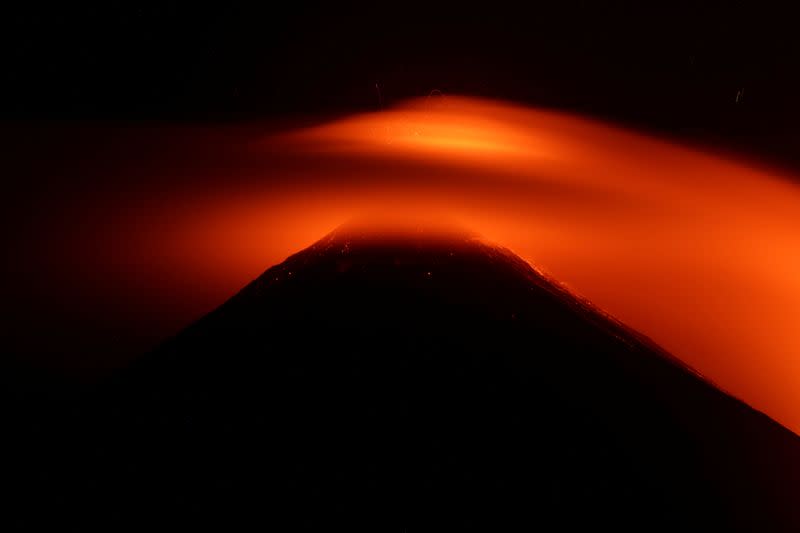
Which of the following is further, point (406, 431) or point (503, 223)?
point (503, 223)

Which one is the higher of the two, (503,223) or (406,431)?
(503,223)

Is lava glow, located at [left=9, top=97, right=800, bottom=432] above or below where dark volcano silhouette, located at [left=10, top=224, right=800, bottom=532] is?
above

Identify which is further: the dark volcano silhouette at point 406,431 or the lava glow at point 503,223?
the lava glow at point 503,223

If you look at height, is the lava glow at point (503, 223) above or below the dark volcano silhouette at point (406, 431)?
above

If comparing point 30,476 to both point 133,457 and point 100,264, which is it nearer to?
point 133,457
